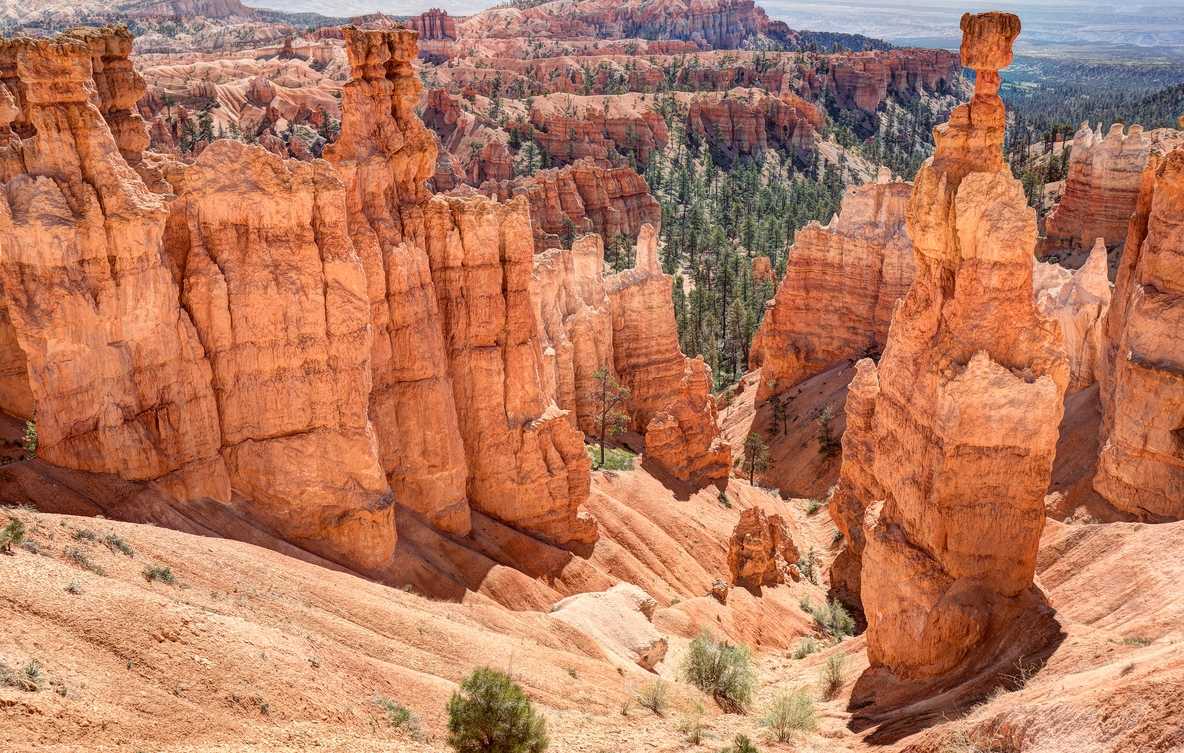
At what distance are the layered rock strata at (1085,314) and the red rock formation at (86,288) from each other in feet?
111

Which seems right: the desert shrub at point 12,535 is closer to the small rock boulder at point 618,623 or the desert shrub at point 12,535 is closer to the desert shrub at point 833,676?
the small rock boulder at point 618,623

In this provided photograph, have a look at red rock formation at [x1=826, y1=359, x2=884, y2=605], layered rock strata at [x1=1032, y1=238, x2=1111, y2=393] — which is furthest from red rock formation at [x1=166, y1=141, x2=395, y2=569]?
layered rock strata at [x1=1032, y1=238, x2=1111, y2=393]

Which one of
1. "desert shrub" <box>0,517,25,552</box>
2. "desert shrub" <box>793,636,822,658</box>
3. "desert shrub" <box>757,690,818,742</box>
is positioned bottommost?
"desert shrub" <box>793,636,822,658</box>

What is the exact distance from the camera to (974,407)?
2242cm

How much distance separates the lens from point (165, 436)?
23.6 metres

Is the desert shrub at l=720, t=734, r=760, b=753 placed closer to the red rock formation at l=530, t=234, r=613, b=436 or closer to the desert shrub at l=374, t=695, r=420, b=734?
the desert shrub at l=374, t=695, r=420, b=734

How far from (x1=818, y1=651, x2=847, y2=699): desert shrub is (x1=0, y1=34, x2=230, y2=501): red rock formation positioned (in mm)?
17003

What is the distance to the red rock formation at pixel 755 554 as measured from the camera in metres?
36.6

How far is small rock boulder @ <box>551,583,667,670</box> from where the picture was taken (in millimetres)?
27406

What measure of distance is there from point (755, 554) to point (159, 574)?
908 inches

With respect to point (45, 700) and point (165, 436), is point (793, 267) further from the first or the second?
point (45, 700)

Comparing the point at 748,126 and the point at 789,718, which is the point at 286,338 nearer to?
the point at 789,718

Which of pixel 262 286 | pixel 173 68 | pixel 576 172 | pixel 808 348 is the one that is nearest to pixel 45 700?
pixel 262 286

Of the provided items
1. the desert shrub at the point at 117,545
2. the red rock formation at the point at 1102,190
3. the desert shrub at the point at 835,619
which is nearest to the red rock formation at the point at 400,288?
the desert shrub at the point at 117,545
